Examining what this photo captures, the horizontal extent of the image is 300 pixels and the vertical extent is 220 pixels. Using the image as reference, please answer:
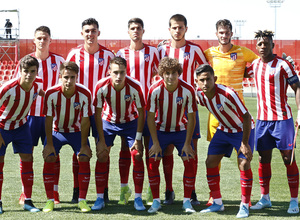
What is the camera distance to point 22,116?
5.05m

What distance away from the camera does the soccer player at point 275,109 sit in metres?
4.91

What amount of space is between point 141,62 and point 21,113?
151cm

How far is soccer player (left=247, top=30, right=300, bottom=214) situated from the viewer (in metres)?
4.91

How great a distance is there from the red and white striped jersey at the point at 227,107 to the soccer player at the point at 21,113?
1.84m

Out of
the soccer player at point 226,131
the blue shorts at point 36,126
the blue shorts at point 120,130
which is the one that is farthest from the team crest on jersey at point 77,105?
the soccer player at point 226,131

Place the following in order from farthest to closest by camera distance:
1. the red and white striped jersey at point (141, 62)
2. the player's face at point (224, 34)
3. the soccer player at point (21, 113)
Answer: the red and white striped jersey at point (141, 62), the player's face at point (224, 34), the soccer player at point (21, 113)

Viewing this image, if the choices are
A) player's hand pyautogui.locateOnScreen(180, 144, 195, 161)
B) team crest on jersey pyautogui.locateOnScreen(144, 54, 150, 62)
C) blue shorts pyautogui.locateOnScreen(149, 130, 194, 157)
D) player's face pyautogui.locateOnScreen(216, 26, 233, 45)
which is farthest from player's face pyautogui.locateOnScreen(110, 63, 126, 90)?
player's face pyautogui.locateOnScreen(216, 26, 233, 45)

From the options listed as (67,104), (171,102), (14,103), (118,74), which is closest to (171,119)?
(171,102)

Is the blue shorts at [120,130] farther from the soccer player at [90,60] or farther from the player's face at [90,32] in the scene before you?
the player's face at [90,32]

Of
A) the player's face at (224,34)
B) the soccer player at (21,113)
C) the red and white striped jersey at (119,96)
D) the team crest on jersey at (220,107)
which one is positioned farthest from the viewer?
the player's face at (224,34)

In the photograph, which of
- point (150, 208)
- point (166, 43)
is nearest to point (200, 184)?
point (150, 208)

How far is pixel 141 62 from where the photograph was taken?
18.0 ft

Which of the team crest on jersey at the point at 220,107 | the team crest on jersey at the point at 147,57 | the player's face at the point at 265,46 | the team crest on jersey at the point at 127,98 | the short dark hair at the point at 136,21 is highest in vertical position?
the short dark hair at the point at 136,21

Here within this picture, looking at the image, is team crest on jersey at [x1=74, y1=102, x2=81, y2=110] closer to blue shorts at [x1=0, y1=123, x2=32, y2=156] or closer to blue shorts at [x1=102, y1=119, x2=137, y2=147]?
blue shorts at [x1=102, y1=119, x2=137, y2=147]
